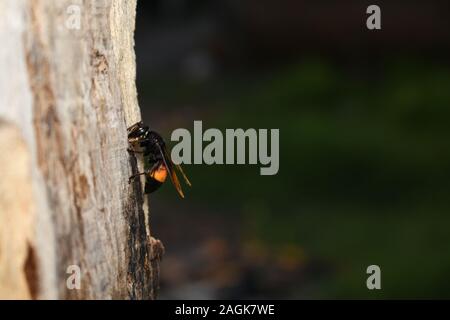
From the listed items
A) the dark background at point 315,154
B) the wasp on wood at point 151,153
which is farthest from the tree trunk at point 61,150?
the dark background at point 315,154

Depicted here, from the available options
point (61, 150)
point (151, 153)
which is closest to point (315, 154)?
point (151, 153)

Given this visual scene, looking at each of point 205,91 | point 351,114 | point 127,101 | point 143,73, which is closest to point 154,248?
point 127,101

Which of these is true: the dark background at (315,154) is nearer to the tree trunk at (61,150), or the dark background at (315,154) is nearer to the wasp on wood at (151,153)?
the wasp on wood at (151,153)

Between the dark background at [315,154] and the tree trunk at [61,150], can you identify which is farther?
the dark background at [315,154]

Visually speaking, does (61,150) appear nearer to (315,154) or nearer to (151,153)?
(151,153)

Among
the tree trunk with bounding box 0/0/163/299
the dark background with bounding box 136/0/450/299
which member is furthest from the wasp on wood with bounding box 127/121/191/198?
the dark background with bounding box 136/0/450/299

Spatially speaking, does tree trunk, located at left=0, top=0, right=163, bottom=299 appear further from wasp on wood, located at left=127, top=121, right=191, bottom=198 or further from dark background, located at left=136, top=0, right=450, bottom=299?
dark background, located at left=136, top=0, right=450, bottom=299
